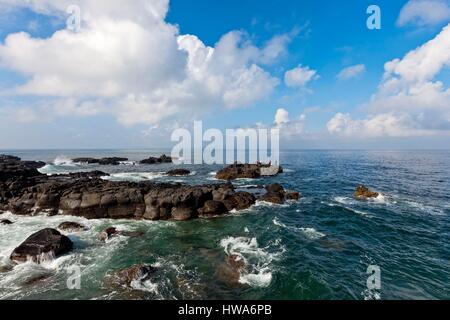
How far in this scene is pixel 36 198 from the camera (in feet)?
127

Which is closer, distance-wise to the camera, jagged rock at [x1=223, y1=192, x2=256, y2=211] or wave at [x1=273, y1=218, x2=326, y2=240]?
wave at [x1=273, y1=218, x2=326, y2=240]

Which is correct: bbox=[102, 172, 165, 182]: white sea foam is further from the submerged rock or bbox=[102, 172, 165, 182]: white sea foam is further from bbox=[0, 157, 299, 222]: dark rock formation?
the submerged rock

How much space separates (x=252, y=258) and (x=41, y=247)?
759 inches

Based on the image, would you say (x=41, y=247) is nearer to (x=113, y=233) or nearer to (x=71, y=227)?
(x=113, y=233)

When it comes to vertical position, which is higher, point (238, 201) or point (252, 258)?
point (238, 201)

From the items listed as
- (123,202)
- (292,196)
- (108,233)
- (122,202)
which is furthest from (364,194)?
(108,233)

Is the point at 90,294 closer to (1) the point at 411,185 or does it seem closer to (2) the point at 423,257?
(2) the point at 423,257

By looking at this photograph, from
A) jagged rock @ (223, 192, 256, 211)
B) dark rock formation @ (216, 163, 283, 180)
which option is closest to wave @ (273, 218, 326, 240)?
jagged rock @ (223, 192, 256, 211)

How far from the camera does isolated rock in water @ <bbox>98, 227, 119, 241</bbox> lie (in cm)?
2804

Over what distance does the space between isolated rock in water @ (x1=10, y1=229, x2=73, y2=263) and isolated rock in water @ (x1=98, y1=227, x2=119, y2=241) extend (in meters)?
3.35

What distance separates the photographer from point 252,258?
76.2ft

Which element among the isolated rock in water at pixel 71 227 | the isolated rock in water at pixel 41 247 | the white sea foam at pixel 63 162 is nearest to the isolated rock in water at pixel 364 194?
the isolated rock in water at pixel 71 227

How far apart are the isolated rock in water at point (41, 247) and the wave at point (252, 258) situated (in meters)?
15.4
